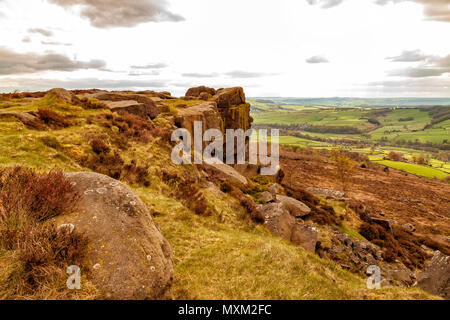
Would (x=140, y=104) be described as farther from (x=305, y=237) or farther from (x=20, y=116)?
(x=305, y=237)

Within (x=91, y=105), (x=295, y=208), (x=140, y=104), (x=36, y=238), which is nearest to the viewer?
(x=36, y=238)

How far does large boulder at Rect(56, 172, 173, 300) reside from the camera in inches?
175

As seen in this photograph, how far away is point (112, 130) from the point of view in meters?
16.6

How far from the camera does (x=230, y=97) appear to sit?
139 feet

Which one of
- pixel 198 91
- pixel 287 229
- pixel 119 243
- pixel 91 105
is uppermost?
pixel 198 91

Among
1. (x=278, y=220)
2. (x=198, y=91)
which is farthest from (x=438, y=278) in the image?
(x=198, y=91)

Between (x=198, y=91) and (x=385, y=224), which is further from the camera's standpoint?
(x=198, y=91)

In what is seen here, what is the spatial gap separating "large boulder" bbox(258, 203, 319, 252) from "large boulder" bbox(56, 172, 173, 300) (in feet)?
35.5

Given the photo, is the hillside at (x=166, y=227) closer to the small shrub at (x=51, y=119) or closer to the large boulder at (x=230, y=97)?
the small shrub at (x=51, y=119)

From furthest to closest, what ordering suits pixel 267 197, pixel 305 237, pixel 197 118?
1. pixel 197 118
2. pixel 267 197
3. pixel 305 237

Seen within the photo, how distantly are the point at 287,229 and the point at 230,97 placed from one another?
31.5m

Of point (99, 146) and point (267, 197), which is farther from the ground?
point (99, 146)

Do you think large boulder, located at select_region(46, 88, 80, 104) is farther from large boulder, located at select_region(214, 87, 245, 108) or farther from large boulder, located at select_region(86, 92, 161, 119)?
large boulder, located at select_region(214, 87, 245, 108)
